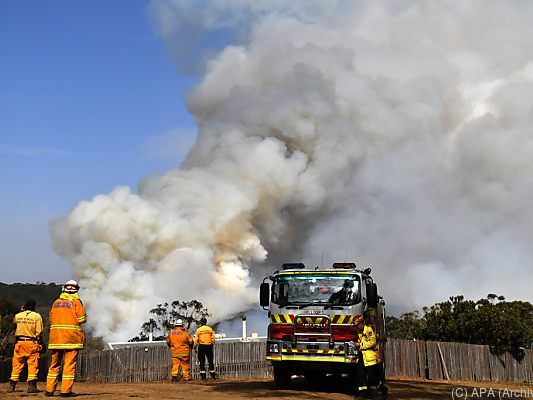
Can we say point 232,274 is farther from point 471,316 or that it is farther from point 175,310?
point 471,316

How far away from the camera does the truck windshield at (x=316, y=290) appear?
16734 mm

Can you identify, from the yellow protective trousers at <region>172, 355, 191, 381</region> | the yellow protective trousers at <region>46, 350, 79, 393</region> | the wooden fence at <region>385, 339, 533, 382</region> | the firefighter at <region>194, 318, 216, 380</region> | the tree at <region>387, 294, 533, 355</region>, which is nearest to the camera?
the yellow protective trousers at <region>46, 350, 79, 393</region>

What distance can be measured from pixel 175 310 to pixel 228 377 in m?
34.7

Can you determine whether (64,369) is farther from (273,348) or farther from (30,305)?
(273,348)

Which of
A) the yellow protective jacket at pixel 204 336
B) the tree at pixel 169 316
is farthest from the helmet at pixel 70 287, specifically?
the tree at pixel 169 316

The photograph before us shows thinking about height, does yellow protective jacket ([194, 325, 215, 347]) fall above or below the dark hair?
below

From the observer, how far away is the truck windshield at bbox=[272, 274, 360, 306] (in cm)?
1673

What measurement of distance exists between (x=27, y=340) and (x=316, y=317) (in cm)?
691

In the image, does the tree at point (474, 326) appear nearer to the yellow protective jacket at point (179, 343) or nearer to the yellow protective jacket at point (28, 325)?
the yellow protective jacket at point (179, 343)

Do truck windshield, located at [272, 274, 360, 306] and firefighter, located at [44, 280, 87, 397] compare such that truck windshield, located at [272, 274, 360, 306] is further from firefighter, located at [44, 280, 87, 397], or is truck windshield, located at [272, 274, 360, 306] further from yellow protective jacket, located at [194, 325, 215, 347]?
firefighter, located at [44, 280, 87, 397]

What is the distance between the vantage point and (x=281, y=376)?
17.3 m

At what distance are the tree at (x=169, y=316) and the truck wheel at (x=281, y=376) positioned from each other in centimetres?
4027

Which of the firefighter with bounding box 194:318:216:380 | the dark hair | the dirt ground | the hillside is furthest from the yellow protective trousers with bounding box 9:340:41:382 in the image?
the hillside

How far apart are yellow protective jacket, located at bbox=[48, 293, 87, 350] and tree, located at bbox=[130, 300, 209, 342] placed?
145ft
